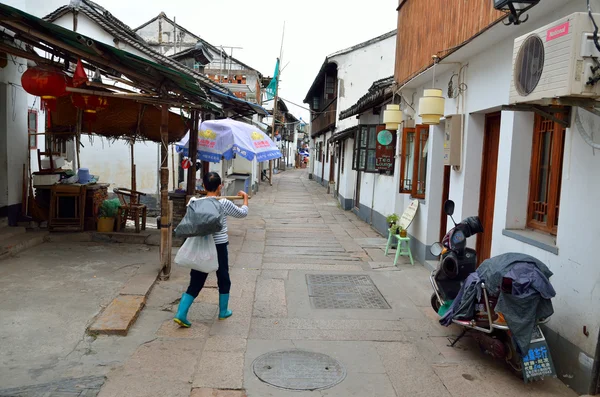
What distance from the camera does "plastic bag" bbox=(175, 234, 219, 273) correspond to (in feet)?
17.4

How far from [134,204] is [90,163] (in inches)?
357


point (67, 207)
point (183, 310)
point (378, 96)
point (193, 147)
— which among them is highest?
point (378, 96)

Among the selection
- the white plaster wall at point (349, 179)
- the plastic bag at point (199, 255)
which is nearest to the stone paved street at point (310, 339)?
the plastic bag at point (199, 255)

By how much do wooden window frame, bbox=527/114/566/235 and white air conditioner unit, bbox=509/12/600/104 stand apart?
4.45 ft

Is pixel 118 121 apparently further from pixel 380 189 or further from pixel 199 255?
pixel 380 189

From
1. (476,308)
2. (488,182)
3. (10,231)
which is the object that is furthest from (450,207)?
(10,231)

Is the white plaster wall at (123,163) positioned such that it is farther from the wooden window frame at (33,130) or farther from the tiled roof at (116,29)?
the wooden window frame at (33,130)

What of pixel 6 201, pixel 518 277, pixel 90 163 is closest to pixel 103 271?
pixel 6 201

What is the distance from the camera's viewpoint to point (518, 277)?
4.22m

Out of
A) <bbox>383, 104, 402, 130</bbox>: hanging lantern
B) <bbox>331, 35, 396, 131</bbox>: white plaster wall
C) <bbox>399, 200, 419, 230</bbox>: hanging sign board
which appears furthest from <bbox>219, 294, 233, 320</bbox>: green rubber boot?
<bbox>331, 35, 396, 131</bbox>: white plaster wall

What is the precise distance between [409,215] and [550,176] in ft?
14.2

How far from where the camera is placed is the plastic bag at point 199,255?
17.4 ft

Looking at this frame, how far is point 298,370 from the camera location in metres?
4.57

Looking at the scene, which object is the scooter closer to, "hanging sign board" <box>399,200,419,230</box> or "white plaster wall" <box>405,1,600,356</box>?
"white plaster wall" <box>405,1,600,356</box>
